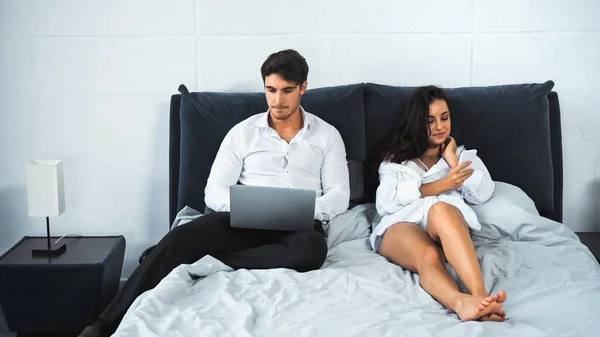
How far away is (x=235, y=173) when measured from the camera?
8.76 feet

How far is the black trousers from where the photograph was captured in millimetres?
2131

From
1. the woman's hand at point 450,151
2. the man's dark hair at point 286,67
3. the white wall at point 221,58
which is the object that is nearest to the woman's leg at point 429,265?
the woman's hand at point 450,151

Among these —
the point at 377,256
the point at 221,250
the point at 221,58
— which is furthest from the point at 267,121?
the point at 377,256

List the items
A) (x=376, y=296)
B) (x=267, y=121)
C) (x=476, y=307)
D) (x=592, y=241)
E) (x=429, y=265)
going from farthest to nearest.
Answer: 1. (x=592, y=241)
2. (x=267, y=121)
3. (x=429, y=265)
4. (x=376, y=296)
5. (x=476, y=307)

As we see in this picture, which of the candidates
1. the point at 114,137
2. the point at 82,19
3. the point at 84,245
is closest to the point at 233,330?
the point at 84,245

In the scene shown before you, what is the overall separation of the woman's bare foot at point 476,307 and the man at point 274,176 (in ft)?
1.84

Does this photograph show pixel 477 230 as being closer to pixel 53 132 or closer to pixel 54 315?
pixel 54 315

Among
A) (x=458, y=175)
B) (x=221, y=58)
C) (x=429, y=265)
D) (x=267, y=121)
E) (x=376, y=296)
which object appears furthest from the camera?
(x=221, y=58)

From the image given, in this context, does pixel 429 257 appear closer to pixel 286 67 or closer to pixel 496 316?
pixel 496 316

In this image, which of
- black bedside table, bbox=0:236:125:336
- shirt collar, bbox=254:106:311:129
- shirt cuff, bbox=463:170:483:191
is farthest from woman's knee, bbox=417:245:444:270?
black bedside table, bbox=0:236:125:336

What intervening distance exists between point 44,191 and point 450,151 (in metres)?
1.62

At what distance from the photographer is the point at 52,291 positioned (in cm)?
257

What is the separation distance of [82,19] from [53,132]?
1.78 feet

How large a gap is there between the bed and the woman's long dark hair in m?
0.11
